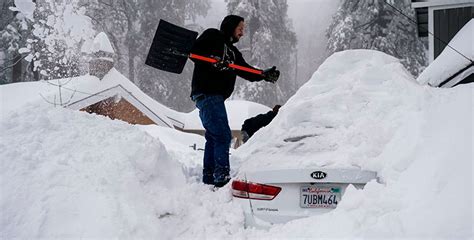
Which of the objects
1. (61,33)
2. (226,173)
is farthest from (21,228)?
(61,33)

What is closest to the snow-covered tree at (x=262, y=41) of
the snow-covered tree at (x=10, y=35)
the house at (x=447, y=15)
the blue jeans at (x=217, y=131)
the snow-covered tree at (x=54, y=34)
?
the snow-covered tree at (x=54, y=34)

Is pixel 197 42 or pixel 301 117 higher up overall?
pixel 197 42

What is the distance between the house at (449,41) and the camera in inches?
255

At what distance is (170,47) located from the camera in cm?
521

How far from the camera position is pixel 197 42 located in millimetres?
4828

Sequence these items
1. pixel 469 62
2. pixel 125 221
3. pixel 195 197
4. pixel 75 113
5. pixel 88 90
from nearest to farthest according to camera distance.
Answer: pixel 125 221, pixel 195 197, pixel 75 113, pixel 469 62, pixel 88 90

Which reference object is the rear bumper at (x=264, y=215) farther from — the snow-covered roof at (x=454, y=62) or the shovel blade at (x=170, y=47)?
the snow-covered roof at (x=454, y=62)

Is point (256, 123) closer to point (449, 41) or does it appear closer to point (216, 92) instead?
point (216, 92)

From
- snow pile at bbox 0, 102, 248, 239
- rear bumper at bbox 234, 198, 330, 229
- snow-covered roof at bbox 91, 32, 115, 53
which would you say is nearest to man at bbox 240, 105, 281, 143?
snow pile at bbox 0, 102, 248, 239

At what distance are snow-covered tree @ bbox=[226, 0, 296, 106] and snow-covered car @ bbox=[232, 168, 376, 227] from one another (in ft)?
104

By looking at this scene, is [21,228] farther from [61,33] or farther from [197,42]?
[61,33]

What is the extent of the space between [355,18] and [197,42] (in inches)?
1018

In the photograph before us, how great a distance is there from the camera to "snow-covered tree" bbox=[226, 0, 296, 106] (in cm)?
3566

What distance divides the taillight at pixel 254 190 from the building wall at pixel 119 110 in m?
12.5
